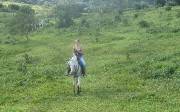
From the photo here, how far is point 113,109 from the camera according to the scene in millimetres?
24469

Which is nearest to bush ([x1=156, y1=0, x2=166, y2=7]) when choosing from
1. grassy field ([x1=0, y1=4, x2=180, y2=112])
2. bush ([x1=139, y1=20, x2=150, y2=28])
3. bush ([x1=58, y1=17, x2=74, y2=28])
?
grassy field ([x1=0, y1=4, x2=180, y2=112])

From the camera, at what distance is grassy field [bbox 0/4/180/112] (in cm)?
2627

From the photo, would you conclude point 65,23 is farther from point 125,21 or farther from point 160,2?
point 160,2

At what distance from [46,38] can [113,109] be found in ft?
113

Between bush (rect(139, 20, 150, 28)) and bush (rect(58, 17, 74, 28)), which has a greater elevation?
bush (rect(139, 20, 150, 28))

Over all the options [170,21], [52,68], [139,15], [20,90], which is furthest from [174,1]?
[20,90]

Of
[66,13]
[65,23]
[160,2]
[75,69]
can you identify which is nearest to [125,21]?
[65,23]

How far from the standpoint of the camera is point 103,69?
122 feet

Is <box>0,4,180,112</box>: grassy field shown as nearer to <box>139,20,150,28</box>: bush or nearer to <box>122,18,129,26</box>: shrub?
<box>139,20,150,28</box>: bush

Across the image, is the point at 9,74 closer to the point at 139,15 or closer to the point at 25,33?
the point at 25,33

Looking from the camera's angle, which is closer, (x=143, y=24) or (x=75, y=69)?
(x=75, y=69)

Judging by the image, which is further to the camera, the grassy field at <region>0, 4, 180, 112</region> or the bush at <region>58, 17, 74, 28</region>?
the bush at <region>58, 17, 74, 28</region>

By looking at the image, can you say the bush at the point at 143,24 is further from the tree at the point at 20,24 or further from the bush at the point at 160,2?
the bush at the point at 160,2

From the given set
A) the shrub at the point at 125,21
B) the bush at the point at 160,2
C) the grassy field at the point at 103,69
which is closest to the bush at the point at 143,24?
the grassy field at the point at 103,69
